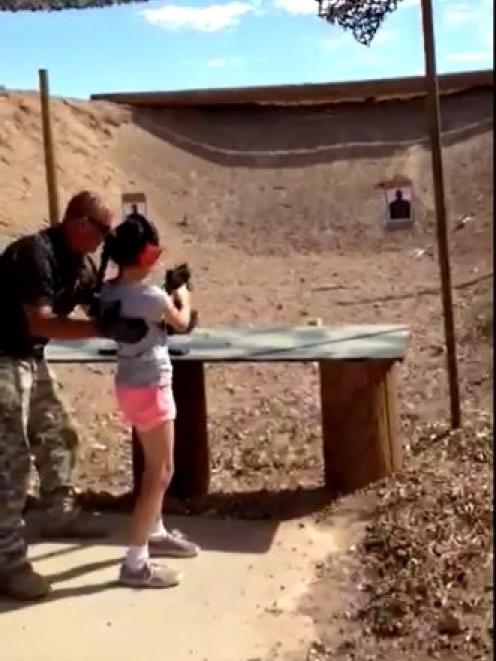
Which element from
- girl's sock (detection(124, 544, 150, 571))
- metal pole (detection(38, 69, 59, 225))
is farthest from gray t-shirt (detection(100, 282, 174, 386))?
metal pole (detection(38, 69, 59, 225))

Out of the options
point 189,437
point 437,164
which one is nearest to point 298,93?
point 437,164

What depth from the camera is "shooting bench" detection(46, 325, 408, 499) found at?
410 centimetres

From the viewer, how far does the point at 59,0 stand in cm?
618

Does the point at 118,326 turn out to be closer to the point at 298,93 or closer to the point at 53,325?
the point at 53,325

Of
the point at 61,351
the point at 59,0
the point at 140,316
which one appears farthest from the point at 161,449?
the point at 59,0

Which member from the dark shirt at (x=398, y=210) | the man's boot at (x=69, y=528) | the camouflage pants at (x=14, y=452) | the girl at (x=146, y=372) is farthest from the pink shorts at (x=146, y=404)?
the dark shirt at (x=398, y=210)

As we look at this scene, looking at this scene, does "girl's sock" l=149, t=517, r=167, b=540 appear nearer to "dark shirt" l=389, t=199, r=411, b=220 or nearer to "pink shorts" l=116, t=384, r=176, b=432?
"pink shorts" l=116, t=384, r=176, b=432

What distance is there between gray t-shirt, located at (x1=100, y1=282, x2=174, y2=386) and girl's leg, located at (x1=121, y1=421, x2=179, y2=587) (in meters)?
0.14

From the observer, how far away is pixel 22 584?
10.8 ft

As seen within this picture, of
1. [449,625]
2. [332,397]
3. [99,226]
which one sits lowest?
[449,625]

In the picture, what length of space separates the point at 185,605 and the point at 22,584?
16.9 inches

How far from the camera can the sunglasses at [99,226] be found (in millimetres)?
3213

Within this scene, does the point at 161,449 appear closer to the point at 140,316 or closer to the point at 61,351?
the point at 140,316

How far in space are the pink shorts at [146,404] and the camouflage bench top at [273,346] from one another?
0.77 meters
